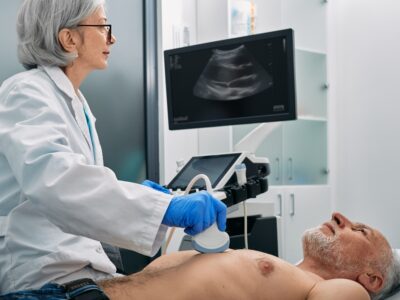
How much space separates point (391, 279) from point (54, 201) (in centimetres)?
119

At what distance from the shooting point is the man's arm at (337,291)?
1.47 meters

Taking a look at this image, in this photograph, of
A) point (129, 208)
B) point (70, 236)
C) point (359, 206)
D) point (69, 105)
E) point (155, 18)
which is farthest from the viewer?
point (359, 206)

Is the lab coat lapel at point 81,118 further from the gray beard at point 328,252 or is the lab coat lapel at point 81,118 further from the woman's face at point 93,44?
the gray beard at point 328,252

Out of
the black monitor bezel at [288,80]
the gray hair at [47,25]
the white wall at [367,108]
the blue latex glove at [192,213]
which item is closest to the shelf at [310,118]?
the white wall at [367,108]

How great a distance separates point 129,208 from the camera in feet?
4.09

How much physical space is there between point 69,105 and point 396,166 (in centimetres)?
220

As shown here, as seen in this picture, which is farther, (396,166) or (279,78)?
(396,166)

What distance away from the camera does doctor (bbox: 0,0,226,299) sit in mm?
1226

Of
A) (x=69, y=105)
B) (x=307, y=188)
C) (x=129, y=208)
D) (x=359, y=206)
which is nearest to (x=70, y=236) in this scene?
(x=129, y=208)

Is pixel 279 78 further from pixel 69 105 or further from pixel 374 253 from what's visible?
pixel 69 105

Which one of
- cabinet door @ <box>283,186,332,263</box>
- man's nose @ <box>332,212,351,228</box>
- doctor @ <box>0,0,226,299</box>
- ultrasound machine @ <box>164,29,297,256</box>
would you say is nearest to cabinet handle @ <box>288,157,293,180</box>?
cabinet door @ <box>283,186,332,263</box>

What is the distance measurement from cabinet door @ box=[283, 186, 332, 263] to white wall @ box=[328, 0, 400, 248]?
0.22 m

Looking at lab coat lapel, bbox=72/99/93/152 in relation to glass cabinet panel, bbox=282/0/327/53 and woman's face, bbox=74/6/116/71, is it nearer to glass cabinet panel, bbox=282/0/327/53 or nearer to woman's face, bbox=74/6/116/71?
woman's face, bbox=74/6/116/71

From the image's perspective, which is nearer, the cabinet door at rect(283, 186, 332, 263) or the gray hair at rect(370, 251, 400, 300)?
the gray hair at rect(370, 251, 400, 300)
